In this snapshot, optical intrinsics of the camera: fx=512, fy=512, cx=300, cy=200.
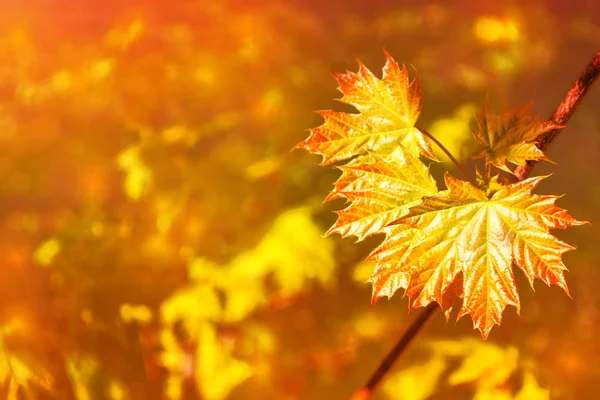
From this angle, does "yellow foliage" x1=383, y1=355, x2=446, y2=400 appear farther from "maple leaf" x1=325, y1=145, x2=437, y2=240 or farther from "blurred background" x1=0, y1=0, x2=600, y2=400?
"maple leaf" x1=325, y1=145, x2=437, y2=240

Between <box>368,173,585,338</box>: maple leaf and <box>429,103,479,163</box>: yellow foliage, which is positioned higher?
<box>429,103,479,163</box>: yellow foliage

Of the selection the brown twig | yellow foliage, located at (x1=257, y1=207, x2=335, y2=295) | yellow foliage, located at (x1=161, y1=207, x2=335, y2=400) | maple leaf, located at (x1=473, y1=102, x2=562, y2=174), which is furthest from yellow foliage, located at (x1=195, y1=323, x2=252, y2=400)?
maple leaf, located at (x1=473, y1=102, x2=562, y2=174)

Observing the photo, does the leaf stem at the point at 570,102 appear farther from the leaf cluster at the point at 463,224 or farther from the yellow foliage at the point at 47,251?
the yellow foliage at the point at 47,251

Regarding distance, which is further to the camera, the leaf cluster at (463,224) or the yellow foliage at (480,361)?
the yellow foliage at (480,361)

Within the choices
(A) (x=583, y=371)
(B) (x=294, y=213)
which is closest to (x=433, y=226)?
(B) (x=294, y=213)

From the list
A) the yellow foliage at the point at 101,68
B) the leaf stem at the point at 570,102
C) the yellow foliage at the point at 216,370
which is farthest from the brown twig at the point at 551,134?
the yellow foliage at the point at 101,68

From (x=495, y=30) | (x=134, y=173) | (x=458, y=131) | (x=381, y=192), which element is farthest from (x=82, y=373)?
(x=495, y=30)

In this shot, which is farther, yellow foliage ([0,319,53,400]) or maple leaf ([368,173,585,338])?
yellow foliage ([0,319,53,400])

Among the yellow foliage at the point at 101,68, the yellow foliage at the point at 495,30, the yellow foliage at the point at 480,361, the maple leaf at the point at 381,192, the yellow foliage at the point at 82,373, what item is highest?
the yellow foliage at the point at 101,68
